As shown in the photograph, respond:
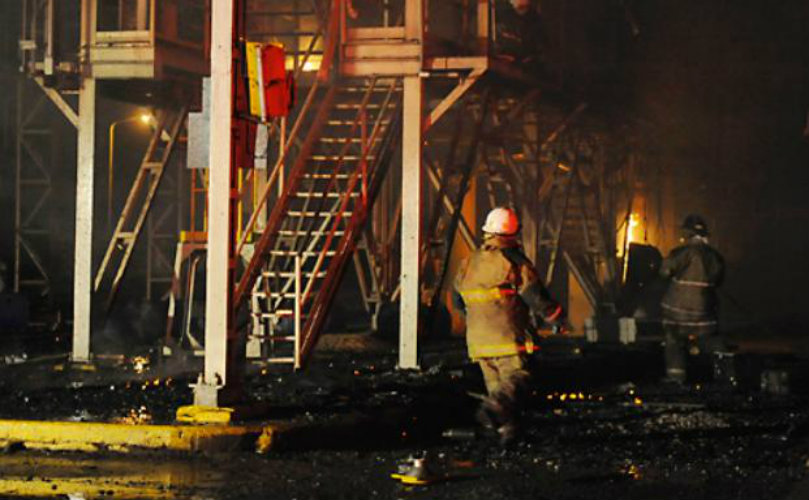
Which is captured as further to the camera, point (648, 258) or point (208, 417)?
point (648, 258)

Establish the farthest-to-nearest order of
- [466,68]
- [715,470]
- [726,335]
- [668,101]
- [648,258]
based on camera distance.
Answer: [668,101] → [648,258] → [726,335] → [466,68] → [715,470]

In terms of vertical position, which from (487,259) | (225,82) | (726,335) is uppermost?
(225,82)

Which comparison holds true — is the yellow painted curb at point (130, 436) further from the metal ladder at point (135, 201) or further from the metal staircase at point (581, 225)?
the metal staircase at point (581, 225)

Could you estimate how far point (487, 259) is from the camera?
35.6 ft

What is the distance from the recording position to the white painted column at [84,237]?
16.0 metres

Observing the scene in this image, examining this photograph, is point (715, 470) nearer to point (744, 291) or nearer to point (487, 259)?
point (487, 259)

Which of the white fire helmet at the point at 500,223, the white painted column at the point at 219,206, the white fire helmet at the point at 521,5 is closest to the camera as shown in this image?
the white painted column at the point at 219,206

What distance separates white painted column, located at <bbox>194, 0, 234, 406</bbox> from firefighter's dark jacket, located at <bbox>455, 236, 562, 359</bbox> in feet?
Result: 6.47

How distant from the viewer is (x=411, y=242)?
15508 millimetres

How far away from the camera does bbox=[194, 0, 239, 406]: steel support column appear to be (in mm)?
10531

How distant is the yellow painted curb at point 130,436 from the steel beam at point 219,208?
437 mm

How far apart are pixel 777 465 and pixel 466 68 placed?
7.34 meters

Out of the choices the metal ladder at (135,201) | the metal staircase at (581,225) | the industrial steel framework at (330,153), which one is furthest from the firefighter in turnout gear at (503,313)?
the metal staircase at (581,225)

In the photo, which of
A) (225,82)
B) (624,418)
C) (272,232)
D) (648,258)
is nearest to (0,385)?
(272,232)
